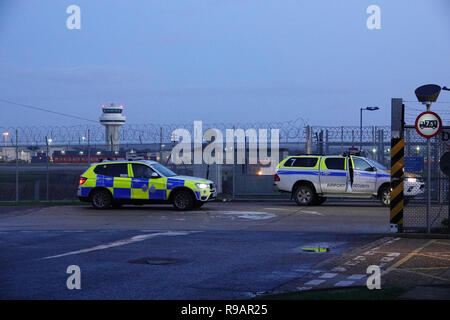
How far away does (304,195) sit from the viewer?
2366 cm

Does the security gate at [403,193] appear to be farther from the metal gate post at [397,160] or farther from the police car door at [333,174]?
the police car door at [333,174]

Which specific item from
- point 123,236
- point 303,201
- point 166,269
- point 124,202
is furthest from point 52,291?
point 303,201

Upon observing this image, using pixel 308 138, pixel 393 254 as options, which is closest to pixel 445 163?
pixel 393 254

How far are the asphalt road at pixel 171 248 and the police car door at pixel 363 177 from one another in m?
1.33

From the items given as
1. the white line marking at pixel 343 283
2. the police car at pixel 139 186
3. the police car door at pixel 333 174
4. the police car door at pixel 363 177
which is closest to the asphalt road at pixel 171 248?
the police car at pixel 139 186

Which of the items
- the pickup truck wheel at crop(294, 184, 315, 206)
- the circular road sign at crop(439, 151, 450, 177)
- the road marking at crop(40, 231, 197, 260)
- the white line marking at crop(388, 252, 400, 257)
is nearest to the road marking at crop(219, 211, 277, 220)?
the pickup truck wheel at crop(294, 184, 315, 206)

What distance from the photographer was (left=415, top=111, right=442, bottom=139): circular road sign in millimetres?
14013

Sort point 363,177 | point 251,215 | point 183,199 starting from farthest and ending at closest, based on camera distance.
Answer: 1. point 363,177
2. point 183,199
3. point 251,215

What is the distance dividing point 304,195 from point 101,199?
263 inches

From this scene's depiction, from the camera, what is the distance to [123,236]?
14602mm

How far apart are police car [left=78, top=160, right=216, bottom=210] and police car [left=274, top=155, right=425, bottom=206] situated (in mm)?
3022

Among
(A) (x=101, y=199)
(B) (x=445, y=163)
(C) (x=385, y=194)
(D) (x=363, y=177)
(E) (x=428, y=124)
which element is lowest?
(A) (x=101, y=199)

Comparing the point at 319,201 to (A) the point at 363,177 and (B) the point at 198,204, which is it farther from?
(B) the point at 198,204
